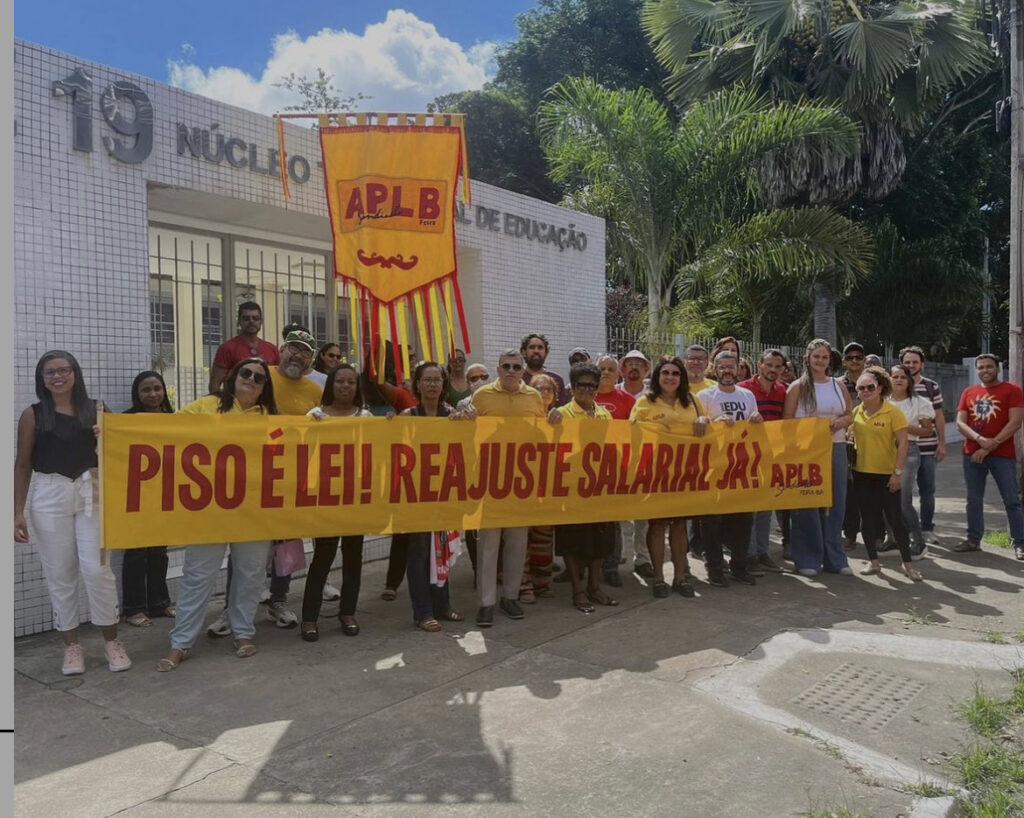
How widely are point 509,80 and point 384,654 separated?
31.1 m

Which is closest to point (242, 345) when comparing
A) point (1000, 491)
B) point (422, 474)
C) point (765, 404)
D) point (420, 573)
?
point (422, 474)

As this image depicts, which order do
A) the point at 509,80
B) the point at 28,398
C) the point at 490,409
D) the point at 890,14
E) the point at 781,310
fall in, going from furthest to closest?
1. the point at 509,80
2. the point at 781,310
3. the point at 890,14
4. the point at 490,409
5. the point at 28,398

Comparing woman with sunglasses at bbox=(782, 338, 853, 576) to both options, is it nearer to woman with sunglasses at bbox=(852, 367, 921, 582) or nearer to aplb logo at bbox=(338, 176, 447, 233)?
woman with sunglasses at bbox=(852, 367, 921, 582)

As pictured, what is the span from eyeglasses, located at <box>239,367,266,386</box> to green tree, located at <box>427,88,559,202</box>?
26963 millimetres

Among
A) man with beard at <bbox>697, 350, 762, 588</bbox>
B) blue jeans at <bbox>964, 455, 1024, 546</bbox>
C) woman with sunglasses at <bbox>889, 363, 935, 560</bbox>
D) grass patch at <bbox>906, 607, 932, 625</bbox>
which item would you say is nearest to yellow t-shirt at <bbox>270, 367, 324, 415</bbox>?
man with beard at <bbox>697, 350, 762, 588</bbox>

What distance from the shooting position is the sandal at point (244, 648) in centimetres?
472

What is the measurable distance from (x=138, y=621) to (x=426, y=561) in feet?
6.21

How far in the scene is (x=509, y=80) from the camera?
32438 millimetres

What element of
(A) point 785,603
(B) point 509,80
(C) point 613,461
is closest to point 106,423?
(C) point 613,461

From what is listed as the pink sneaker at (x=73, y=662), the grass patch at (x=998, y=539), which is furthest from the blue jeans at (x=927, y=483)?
the pink sneaker at (x=73, y=662)

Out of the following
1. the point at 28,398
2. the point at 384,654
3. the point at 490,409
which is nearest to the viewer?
the point at 384,654

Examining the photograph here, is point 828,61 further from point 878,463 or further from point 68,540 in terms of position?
point 68,540

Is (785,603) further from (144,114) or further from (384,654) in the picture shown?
(144,114)

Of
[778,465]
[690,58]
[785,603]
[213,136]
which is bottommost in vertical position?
[785,603]
